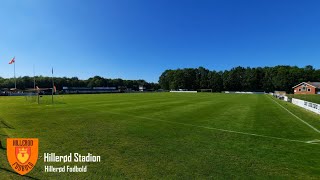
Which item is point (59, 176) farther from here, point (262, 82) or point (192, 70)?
point (192, 70)

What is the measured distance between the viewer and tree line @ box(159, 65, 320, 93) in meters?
133

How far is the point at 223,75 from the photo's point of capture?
568ft

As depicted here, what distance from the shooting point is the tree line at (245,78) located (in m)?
133

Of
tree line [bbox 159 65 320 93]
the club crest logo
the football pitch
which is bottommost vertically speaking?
the football pitch

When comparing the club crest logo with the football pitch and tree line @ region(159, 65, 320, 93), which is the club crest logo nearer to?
the football pitch

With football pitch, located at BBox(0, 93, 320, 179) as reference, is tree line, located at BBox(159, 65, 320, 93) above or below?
above

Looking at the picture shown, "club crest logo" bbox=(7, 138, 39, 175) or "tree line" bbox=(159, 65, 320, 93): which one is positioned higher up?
"tree line" bbox=(159, 65, 320, 93)

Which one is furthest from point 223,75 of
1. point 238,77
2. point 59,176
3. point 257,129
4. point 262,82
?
point 59,176

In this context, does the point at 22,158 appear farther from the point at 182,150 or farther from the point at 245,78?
the point at 245,78

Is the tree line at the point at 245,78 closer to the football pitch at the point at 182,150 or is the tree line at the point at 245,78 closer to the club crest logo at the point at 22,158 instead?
the football pitch at the point at 182,150

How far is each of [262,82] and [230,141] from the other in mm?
158604

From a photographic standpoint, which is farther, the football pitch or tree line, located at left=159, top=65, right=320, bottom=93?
tree line, located at left=159, top=65, right=320, bottom=93

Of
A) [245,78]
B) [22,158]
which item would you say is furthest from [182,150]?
[245,78]

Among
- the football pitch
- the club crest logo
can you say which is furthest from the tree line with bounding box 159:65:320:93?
the club crest logo
